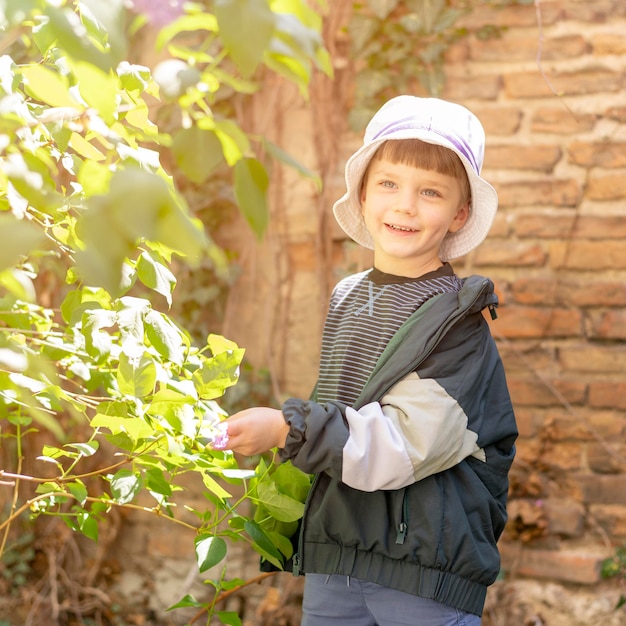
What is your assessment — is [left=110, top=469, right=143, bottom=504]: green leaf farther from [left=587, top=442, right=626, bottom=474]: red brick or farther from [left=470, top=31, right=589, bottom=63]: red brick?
[left=470, top=31, right=589, bottom=63]: red brick

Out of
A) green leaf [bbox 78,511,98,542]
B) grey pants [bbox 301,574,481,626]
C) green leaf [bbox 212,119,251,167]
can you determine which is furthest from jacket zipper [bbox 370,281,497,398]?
green leaf [bbox 212,119,251,167]

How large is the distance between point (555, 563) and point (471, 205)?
1348 mm

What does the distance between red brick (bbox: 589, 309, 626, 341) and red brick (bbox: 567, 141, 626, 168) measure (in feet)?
1.40

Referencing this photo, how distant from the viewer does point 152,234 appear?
1.69 feet

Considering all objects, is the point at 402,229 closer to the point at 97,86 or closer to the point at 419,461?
the point at 419,461

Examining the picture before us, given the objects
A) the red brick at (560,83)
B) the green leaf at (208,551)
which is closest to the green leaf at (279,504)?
the green leaf at (208,551)

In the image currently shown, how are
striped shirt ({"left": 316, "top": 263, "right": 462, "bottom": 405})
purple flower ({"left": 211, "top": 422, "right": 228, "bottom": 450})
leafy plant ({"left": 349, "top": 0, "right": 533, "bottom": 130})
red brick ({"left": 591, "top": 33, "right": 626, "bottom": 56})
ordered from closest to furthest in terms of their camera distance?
purple flower ({"left": 211, "top": 422, "right": 228, "bottom": 450}) → striped shirt ({"left": 316, "top": 263, "right": 462, "bottom": 405}) → red brick ({"left": 591, "top": 33, "right": 626, "bottom": 56}) → leafy plant ({"left": 349, "top": 0, "right": 533, "bottom": 130})

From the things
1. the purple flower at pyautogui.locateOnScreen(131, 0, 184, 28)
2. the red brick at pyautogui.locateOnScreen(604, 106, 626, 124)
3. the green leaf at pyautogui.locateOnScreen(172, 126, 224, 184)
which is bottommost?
the green leaf at pyautogui.locateOnScreen(172, 126, 224, 184)

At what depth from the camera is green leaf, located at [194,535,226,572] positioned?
126cm

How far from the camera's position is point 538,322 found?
8.39 ft

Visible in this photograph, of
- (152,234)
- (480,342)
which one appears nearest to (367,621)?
(480,342)

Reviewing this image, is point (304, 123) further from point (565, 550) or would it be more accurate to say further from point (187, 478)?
point (565, 550)

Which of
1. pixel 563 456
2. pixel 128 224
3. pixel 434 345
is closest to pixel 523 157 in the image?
pixel 563 456

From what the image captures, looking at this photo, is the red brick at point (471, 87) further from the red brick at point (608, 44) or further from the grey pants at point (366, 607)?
the grey pants at point (366, 607)
